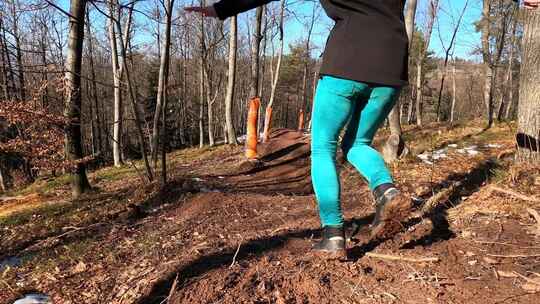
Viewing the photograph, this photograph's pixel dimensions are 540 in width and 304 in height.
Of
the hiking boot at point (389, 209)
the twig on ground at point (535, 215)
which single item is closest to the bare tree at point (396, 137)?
the twig on ground at point (535, 215)

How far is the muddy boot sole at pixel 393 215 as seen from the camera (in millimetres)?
2078

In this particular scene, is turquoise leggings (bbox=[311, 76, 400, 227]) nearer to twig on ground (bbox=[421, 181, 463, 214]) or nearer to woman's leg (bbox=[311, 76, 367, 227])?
woman's leg (bbox=[311, 76, 367, 227])

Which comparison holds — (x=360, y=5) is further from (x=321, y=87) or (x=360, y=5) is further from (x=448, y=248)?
(x=448, y=248)

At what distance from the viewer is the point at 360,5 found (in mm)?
2107

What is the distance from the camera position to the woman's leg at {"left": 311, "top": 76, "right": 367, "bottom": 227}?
2.14 m

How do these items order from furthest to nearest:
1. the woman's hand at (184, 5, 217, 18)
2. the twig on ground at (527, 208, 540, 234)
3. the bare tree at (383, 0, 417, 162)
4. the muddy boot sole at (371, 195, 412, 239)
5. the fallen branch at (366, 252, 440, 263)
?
the bare tree at (383, 0, 417, 162) < the twig on ground at (527, 208, 540, 234) < the woman's hand at (184, 5, 217, 18) < the fallen branch at (366, 252, 440, 263) < the muddy boot sole at (371, 195, 412, 239)

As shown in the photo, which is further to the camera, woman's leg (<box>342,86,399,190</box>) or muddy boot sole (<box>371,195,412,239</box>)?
woman's leg (<box>342,86,399,190</box>)

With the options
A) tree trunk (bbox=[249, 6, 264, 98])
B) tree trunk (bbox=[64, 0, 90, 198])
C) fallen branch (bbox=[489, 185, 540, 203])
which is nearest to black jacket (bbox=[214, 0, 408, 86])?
fallen branch (bbox=[489, 185, 540, 203])

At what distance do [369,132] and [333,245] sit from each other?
0.72 m

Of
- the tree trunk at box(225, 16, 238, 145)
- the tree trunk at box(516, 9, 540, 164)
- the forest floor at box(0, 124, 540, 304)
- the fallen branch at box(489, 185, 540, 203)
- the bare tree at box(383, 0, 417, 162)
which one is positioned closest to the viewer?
the forest floor at box(0, 124, 540, 304)

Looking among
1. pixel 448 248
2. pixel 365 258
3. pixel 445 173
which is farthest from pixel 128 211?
pixel 445 173

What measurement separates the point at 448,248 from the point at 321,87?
50.2 inches

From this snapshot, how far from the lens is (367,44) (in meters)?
2.08

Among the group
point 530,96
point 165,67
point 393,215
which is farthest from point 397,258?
point 165,67
